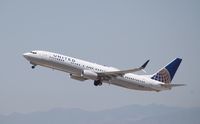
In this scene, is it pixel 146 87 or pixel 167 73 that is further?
Answer: pixel 167 73

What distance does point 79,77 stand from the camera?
86500 mm

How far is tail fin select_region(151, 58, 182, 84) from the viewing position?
9524 centimetres

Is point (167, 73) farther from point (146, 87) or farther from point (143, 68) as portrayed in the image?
point (143, 68)

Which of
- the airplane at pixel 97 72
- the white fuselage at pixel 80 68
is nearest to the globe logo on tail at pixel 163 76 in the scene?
the airplane at pixel 97 72

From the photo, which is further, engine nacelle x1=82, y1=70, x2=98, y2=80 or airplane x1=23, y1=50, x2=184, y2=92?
engine nacelle x1=82, y1=70, x2=98, y2=80

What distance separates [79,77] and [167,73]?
21279 millimetres

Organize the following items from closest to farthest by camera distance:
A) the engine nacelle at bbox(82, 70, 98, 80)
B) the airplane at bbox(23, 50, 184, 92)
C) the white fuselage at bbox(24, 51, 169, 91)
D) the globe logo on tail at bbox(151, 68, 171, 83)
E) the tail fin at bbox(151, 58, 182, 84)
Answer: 1. the white fuselage at bbox(24, 51, 169, 91)
2. the airplane at bbox(23, 50, 184, 92)
3. the engine nacelle at bbox(82, 70, 98, 80)
4. the globe logo on tail at bbox(151, 68, 171, 83)
5. the tail fin at bbox(151, 58, 182, 84)

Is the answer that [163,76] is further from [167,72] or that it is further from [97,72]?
[97,72]

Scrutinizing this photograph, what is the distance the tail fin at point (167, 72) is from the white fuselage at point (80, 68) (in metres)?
5.58

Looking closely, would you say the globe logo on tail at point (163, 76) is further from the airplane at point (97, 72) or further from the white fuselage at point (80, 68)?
the white fuselage at point (80, 68)

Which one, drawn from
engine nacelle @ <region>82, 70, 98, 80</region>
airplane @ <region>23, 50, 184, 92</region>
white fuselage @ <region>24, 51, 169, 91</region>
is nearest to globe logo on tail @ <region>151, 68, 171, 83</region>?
airplane @ <region>23, 50, 184, 92</region>

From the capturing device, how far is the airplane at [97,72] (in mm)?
79688

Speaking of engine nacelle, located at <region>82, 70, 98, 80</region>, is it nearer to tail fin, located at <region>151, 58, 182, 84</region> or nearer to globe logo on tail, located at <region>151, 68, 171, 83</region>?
tail fin, located at <region>151, 58, 182, 84</region>

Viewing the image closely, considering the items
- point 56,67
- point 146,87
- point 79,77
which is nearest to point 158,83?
point 146,87
